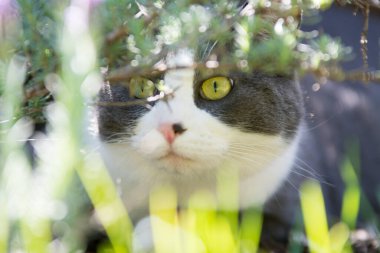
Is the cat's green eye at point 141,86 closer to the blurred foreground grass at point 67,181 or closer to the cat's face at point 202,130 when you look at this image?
the cat's face at point 202,130

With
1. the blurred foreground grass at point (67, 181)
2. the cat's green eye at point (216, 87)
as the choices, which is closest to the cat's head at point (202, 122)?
the cat's green eye at point (216, 87)

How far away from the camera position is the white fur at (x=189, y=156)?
119 cm

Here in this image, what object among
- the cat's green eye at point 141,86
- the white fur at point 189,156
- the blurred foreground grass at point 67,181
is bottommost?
the white fur at point 189,156

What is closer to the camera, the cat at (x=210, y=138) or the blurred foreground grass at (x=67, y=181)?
the blurred foreground grass at (x=67, y=181)

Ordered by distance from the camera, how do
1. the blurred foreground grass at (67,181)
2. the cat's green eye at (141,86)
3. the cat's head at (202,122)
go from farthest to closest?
the cat's head at (202,122), the cat's green eye at (141,86), the blurred foreground grass at (67,181)

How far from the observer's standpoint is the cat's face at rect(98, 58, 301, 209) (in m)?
1.19

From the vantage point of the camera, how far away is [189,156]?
121 centimetres

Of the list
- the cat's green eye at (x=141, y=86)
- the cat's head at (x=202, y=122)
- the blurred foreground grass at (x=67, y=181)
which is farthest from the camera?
the cat's head at (x=202, y=122)

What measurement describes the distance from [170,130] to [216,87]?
194mm

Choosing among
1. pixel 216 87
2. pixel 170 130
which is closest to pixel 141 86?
pixel 170 130

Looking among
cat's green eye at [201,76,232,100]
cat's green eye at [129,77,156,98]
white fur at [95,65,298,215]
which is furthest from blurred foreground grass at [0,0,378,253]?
cat's green eye at [201,76,232,100]

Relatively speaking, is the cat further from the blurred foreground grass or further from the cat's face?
the blurred foreground grass

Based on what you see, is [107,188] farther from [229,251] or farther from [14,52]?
[14,52]

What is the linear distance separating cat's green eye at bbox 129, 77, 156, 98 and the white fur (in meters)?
0.05
